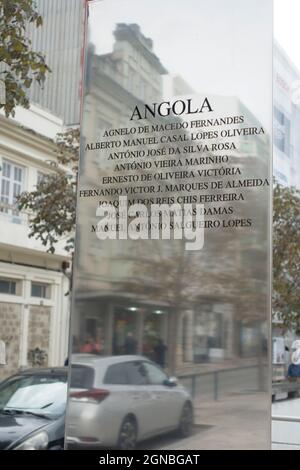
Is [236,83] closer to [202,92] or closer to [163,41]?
[202,92]

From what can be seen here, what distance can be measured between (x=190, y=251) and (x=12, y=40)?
5.87 m

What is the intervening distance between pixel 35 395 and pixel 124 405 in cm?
417

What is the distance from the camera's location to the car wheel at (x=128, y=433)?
348cm

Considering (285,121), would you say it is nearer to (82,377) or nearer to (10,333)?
(82,377)

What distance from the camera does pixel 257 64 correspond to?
3.60 metres

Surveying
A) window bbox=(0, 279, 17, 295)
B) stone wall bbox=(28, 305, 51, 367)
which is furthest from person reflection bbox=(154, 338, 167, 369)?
stone wall bbox=(28, 305, 51, 367)

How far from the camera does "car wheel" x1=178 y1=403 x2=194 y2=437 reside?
3471mm

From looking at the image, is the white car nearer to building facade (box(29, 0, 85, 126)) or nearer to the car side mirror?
the car side mirror

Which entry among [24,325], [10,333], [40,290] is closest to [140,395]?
[10,333]

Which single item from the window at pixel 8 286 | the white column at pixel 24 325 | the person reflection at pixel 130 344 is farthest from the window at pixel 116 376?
the white column at pixel 24 325

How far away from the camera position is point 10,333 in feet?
66.8

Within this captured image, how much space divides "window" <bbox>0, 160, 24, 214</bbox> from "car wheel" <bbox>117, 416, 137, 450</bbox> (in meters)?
16.9

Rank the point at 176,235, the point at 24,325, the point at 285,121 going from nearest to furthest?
the point at 176,235 < the point at 285,121 < the point at 24,325

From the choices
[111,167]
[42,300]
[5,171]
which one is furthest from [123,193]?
[42,300]
